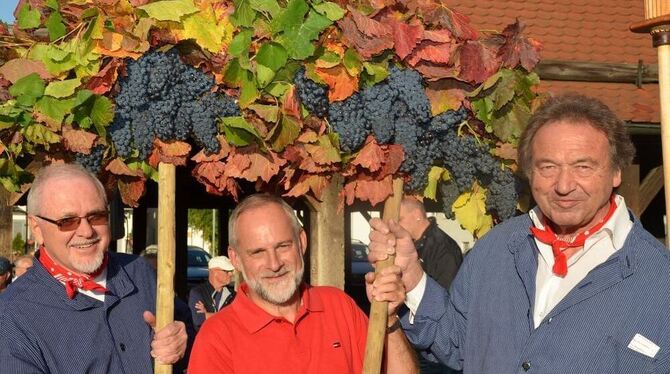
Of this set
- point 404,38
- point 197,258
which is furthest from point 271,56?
point 197,258

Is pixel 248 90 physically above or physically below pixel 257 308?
above

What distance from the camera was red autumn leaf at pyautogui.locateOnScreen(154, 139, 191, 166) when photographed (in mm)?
3033

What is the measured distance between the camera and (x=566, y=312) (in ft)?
8.38

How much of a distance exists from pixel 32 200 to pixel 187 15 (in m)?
0.78

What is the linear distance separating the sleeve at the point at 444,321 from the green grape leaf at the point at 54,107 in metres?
1.22

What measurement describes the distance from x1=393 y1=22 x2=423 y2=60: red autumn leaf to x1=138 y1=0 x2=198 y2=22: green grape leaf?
2.00 ft

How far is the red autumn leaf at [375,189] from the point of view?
10.1ft

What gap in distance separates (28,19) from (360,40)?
101 centimetres

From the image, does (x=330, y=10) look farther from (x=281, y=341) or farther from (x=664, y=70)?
(x=664, y=70)

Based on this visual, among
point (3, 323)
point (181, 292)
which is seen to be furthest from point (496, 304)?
point (181, 292)

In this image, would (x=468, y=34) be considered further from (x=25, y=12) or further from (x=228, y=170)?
(x=25, y=12)

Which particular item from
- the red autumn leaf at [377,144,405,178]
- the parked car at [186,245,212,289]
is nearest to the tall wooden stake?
the red autumn leaf at [377,144,405,178]

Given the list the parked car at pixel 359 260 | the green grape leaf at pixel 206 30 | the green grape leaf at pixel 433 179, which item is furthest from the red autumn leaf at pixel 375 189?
the parked car at pixel 359 260

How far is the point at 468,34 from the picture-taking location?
121 inches
